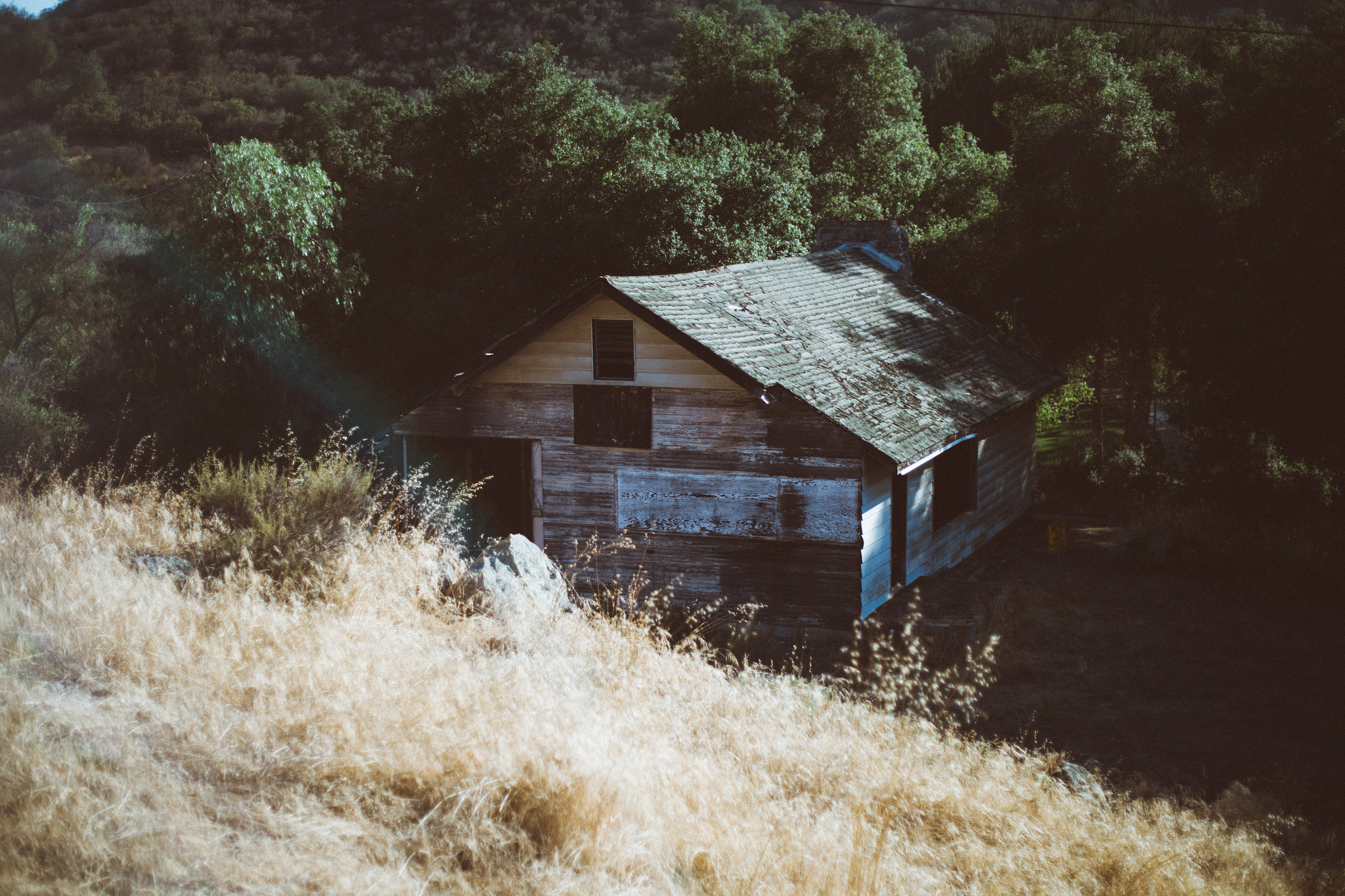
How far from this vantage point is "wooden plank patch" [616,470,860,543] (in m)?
12.0

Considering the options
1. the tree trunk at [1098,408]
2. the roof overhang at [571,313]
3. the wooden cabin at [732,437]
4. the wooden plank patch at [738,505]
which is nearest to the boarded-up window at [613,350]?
the wooden cabin at [732,437]

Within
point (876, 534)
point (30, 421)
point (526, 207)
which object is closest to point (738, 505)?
point (876, 534)

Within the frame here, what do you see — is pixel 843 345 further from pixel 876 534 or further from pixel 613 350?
pixel 613 350

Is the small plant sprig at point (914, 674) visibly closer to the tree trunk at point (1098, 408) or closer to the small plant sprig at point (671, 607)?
the small plant sprig at point (671, 607)

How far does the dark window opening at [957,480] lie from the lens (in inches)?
598

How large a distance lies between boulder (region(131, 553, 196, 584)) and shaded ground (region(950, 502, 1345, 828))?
697cm

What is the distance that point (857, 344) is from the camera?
576 inches

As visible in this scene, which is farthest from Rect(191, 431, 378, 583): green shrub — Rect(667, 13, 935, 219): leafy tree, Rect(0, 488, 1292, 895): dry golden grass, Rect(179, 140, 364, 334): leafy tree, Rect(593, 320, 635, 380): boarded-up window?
Rect(667, 13, 935, 219): leafy tree

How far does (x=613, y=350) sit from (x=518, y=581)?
5.04 m

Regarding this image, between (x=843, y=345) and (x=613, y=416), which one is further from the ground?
(x=843, y=345)

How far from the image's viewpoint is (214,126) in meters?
40.7

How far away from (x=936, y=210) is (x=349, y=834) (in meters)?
26.8

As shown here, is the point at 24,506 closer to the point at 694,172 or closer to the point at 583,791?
the point at 583,791

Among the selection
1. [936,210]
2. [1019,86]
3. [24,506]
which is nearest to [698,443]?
[24,506]
